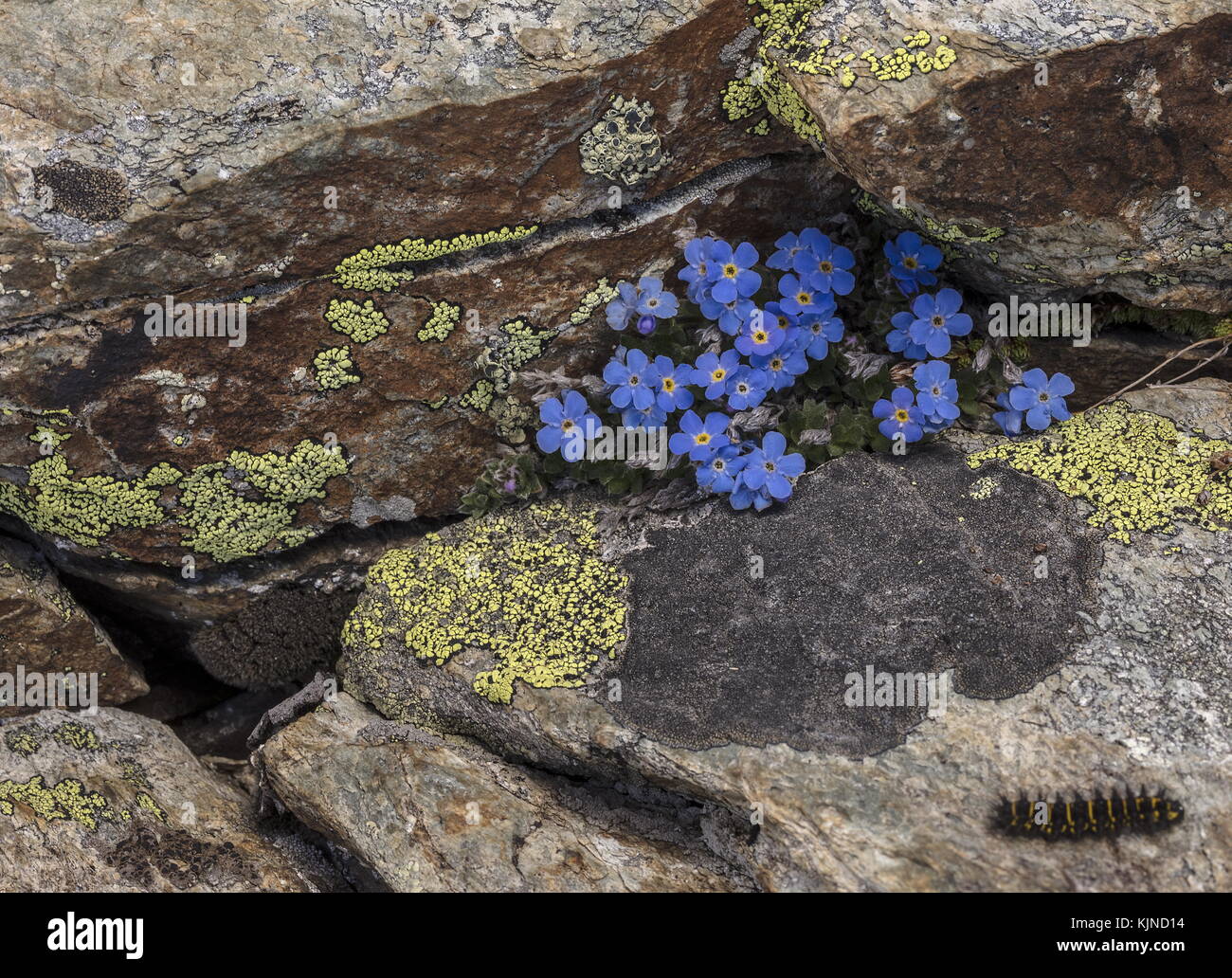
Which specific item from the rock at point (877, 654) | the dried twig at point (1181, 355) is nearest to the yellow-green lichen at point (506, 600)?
the rock at point (877, 654)

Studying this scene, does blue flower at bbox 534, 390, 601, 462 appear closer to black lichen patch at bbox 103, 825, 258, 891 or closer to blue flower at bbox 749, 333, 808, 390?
blue flower at bbox 749, 333, 808, 390

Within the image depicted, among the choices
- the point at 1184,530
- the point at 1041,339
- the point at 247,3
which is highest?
the point at 247,3

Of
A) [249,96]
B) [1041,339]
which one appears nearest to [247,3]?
[249,96]

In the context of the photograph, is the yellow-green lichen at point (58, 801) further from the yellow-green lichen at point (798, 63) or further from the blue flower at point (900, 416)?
the yellow-green lichen at point (798, 63)

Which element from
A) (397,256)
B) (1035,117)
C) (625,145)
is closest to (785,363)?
(625,145)

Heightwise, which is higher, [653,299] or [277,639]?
[653,299]

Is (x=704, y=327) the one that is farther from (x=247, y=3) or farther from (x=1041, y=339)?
Result: (x=247, y=3)

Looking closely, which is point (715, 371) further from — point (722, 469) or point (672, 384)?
point (722, 469)
